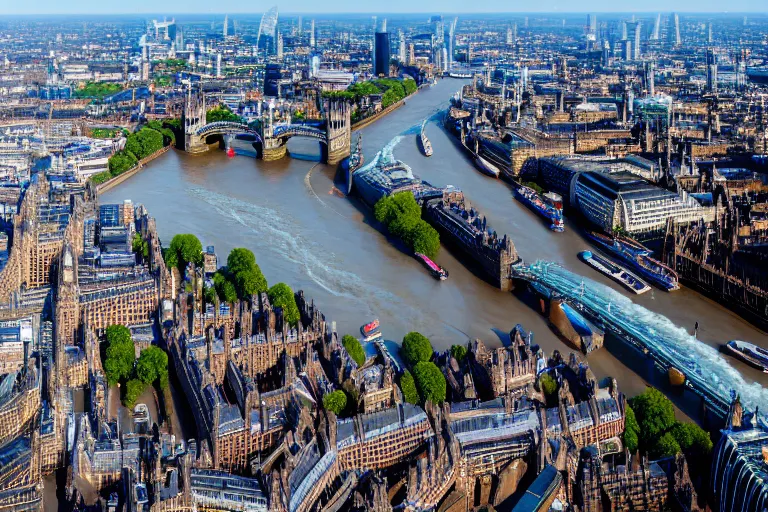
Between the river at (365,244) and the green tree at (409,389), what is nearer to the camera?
the green tree at (409,389)

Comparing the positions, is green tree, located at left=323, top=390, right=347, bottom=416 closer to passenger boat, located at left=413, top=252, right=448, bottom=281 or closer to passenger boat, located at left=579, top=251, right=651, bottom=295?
passenger boat, located at left=413, top=252, right=448, bottom=281

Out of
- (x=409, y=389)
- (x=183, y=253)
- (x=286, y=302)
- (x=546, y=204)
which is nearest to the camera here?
(x=409, y=389)

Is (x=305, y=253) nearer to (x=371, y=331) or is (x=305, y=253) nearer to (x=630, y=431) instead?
(x=371, y=331)

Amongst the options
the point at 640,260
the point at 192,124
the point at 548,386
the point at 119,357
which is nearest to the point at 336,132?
the point at 192,124

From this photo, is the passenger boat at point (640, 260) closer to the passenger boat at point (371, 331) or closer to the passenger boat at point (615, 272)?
the passenger boat at point (615, 272)

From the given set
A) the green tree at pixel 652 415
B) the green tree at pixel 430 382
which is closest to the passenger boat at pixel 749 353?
the green tree at pixel 652 415

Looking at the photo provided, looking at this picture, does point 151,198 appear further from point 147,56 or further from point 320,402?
point 147,56

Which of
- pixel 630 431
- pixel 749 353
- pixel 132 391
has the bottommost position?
pixel 132 391
